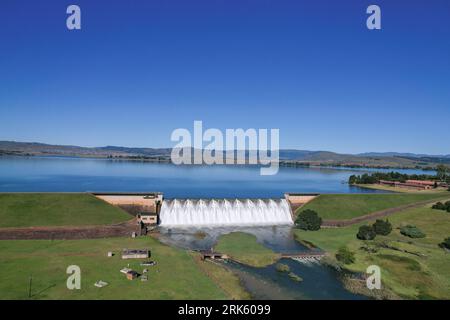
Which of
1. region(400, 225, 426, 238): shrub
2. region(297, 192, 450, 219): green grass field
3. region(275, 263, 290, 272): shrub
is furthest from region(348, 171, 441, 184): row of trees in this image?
region(275, 263, 290, 272): shrub

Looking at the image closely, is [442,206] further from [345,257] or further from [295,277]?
[295,277]

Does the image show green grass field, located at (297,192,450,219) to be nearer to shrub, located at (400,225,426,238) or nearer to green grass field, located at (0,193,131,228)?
shrub, located at (400,225,426,238)

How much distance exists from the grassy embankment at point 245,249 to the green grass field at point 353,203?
18143mm

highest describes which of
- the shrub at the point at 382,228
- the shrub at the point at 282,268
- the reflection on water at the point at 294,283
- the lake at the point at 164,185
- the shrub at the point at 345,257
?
the lake at the point at 164,185

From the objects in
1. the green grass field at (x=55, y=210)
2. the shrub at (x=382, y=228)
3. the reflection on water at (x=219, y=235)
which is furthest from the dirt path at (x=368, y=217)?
the green grass field at (x=55, y=210)

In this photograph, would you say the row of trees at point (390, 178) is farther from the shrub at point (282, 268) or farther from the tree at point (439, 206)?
the shrub at point (282, 268)

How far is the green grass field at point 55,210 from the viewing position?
5025 cm

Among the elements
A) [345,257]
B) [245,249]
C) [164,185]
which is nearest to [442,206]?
[345,257]

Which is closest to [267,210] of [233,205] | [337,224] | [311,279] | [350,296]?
[233,205]

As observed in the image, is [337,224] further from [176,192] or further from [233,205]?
[176,192]

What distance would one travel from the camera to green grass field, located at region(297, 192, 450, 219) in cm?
6356

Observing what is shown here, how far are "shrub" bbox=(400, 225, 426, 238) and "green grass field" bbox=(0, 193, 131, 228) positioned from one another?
4438 centimetres

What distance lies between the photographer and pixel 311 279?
116 ft

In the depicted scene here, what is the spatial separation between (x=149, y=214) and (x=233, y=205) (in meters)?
15.5
